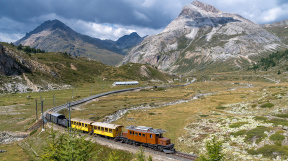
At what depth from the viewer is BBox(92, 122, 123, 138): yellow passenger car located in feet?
132

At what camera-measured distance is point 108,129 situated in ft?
136

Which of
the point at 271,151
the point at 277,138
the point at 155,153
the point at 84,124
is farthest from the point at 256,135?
the point at 84,124

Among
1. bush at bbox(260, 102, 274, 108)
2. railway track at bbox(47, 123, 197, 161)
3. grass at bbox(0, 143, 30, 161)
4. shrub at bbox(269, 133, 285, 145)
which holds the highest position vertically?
bush at bbox(260, 102, 274, 108)

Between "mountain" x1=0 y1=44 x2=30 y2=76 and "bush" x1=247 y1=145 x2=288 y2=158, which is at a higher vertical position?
"mountain" x1=0 y1=44 x2=30 y2=76

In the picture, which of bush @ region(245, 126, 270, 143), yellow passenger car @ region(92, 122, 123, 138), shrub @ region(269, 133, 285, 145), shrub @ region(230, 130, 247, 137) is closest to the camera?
shrub @ region(269, 133, 285, 145)

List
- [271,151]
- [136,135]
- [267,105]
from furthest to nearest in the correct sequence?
[267,105] < [136,135] < [271,151]

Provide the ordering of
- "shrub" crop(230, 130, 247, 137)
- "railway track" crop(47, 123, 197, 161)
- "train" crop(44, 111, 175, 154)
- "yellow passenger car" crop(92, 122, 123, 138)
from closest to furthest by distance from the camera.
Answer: "railway track" crop(47, 123, 197, 161), "train" crop(44, 111, 175, 154), "shrub" crop(230, 130, 247, 137), "yellow passenger car" crop(92, 122, 123, 138)

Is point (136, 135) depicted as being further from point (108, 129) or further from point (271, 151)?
point (271, 151)

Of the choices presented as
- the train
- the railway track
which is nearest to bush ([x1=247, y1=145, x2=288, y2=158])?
the railway track

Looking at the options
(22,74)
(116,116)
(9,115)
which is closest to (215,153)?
(116,116)

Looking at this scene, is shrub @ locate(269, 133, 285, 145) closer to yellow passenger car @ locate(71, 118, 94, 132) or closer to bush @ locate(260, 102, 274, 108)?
bush @ locate(260, 102, 274, 108)

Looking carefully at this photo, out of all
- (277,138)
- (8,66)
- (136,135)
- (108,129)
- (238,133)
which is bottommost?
(238,133)

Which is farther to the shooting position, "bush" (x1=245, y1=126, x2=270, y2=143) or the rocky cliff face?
Answer: the rocky cliff face

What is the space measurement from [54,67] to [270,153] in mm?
189503
